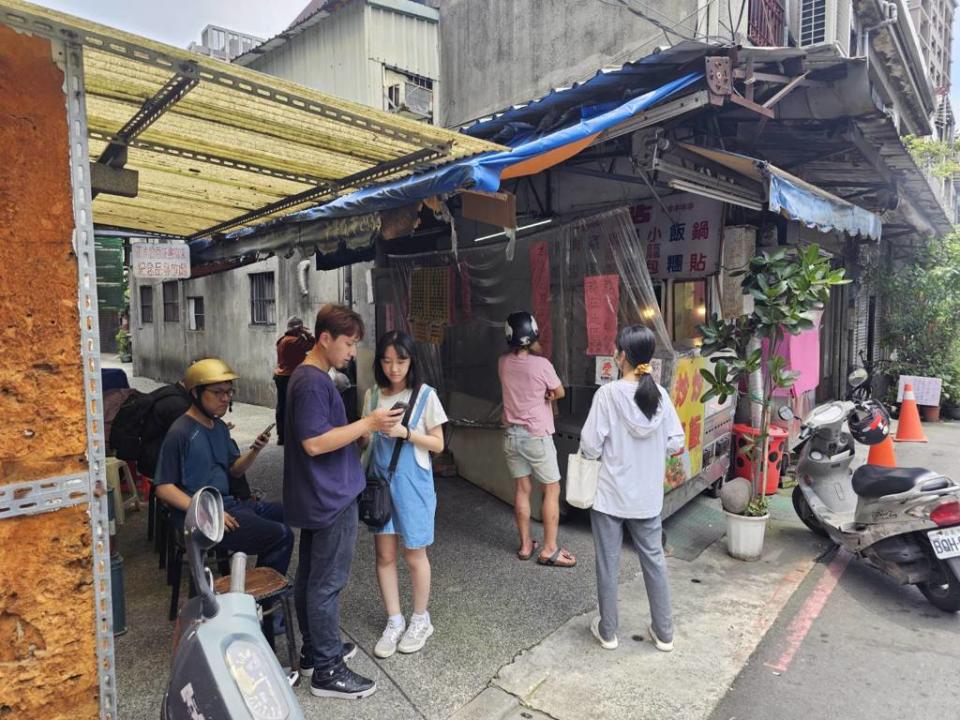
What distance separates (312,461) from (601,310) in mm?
2985

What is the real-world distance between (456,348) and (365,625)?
3.48 meters

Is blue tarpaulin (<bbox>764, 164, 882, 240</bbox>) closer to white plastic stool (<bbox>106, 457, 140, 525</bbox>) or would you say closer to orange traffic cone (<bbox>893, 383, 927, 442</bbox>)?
orange traffic cone (<bbox>893, 383, 927, 442</bbox>)

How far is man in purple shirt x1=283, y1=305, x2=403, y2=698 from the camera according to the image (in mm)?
2822

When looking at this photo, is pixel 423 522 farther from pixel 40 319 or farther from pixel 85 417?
pixel 40 319

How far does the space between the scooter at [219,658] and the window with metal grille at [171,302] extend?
1559 centimetres

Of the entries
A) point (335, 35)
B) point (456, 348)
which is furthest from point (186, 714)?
point (335, 35)

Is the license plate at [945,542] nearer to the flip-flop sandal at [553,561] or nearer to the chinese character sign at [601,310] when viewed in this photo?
the flip-flop sandal at [553,561]

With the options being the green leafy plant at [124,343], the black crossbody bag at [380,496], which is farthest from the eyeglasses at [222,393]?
the green leafy plant at [124,343]

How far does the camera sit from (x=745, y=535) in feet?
15.3

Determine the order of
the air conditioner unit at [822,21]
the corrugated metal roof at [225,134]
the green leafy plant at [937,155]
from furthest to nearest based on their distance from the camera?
the green leafy plant at [937,155] → the air conditioner unit at [822,21] → the corrugated metal roof at [225,134]

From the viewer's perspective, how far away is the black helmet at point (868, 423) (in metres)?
5.03

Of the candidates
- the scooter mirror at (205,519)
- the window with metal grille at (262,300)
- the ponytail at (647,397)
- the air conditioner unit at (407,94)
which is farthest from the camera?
the window with metal grille at (262,300)

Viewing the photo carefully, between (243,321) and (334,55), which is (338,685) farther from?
(334,55)

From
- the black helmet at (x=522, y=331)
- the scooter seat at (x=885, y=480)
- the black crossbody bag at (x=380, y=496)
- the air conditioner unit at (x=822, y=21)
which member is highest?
the air conditioner unit at (x=822, y=21)
